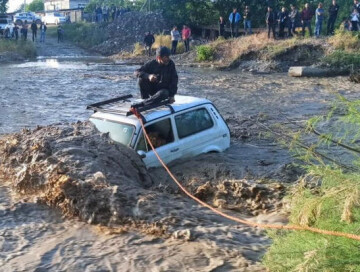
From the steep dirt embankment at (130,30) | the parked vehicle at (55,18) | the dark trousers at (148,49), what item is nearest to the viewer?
the dark trousers at (148,49)

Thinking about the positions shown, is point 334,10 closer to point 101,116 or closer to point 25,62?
point 25,62

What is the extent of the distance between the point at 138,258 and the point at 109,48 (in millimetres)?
40996

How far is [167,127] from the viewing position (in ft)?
31.1

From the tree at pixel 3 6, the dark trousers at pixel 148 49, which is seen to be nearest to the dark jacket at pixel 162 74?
the dark trousers at pixel 148 49

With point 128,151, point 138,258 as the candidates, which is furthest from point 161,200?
point 128,151

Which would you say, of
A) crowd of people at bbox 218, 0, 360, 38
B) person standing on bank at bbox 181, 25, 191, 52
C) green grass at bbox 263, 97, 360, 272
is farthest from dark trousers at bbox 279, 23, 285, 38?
green grass at bbox 263, 97, 360, 272

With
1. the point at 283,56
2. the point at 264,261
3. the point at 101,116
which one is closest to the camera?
the point at 264,261

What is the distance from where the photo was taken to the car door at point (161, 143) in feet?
29.7

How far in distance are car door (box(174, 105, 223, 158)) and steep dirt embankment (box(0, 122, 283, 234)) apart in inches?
23.1

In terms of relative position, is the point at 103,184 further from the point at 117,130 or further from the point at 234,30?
the point at 234,30

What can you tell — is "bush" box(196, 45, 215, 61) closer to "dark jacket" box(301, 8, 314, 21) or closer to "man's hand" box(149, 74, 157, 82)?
"dark jacket" box(301, 8, 314, 21)

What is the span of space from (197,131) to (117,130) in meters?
1.50

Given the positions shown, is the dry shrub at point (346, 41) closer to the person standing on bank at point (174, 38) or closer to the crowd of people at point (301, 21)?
the crowd of people at point (301, 21)

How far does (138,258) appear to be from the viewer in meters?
5.78
